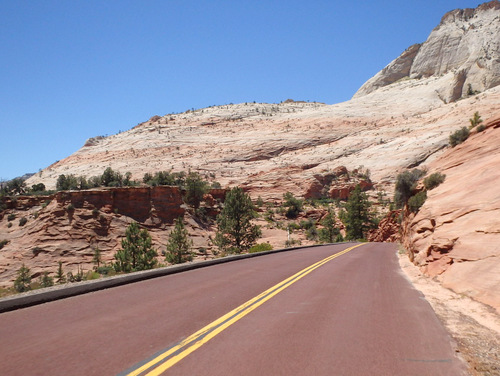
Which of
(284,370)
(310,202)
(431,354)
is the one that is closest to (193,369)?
(284,370)

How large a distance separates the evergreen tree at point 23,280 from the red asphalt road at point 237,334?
24426mm

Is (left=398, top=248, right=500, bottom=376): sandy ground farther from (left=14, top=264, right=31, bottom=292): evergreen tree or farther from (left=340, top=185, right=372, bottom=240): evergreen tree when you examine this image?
(left=340, top=185, right=372, bottom=240): evergreen tree

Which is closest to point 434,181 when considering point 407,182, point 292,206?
point 407,182

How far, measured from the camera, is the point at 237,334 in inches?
195

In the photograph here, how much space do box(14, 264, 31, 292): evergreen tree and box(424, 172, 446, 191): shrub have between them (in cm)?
2866

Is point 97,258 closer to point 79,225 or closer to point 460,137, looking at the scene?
point 79,225

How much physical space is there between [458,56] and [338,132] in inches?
2373

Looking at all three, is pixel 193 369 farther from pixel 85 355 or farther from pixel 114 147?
pixel 114 147

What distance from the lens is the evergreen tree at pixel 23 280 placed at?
1068 inches

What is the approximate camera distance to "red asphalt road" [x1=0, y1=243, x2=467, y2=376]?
3.89m

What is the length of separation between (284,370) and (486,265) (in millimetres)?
6506

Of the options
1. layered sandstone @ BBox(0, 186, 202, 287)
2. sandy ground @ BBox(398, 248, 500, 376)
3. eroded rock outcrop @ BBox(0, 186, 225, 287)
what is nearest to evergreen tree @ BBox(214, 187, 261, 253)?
eroded rock outcrop @ BBox(0, 186, 225, 287)

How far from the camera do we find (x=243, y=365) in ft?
12.8

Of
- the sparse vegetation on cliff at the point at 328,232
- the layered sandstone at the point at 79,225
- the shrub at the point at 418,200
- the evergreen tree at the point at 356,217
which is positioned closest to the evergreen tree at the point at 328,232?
the sparse vegetation on cliff at the point at 328,232
